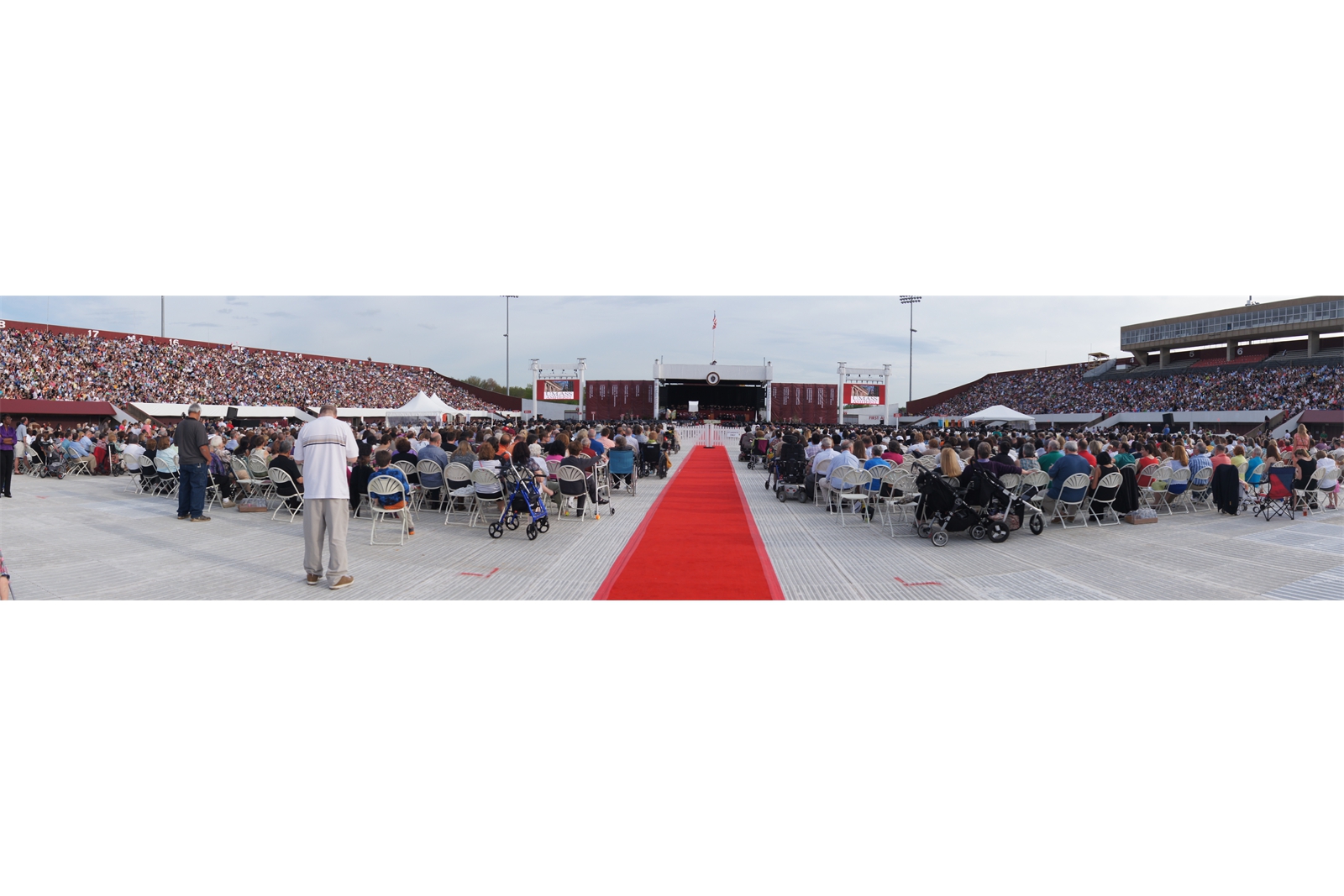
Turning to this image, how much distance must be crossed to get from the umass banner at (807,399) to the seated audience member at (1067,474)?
45820 millimetres

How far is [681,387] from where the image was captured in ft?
177

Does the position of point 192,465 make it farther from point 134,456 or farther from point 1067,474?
point 1067,474

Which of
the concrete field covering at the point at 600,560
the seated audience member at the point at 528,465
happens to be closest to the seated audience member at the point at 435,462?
the concrete field covering at the point at 600,560

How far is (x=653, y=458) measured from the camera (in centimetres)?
1497

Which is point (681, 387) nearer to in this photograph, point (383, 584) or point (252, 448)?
point (252, 448)

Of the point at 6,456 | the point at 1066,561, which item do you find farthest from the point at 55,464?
the point at 1066,561

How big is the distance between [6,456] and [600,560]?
1073cm

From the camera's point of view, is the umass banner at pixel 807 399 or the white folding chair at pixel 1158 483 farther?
the umass banner at pixel 807 399

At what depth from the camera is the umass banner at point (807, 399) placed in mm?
54188

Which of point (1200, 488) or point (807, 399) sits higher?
point (807, 399)

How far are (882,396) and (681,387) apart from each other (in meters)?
16.3

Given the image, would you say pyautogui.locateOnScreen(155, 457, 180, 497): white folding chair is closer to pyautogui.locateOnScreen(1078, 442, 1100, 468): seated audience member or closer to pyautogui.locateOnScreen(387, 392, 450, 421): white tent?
pyautogui.locateOnScreen(387, 392, 450, 421): white tent

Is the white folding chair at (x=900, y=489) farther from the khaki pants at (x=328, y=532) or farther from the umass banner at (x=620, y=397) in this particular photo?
the umass banner at (x=620, y=397)

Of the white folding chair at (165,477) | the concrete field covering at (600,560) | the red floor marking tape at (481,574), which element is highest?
the white folding chair at (165,477)
